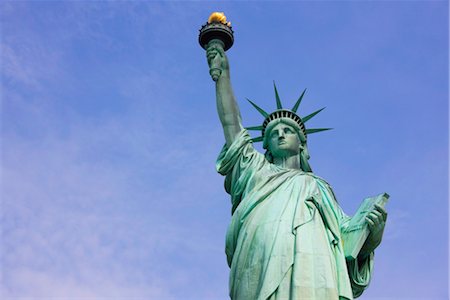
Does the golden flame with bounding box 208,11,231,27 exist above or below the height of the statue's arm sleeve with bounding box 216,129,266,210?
above

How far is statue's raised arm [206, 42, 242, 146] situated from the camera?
14609 mm

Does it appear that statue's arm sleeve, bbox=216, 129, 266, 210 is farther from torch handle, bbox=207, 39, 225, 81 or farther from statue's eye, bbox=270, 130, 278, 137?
torch handle, bbox=207, 39, 225, 81

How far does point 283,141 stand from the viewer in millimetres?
14688

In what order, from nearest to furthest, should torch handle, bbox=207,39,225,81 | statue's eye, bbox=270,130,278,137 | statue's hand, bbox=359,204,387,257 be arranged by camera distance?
statue's hand, bbox=359,204,387,257 → statue's eye, bbox=270,130,278,137 → torch handle, bbox=207,39,225,81

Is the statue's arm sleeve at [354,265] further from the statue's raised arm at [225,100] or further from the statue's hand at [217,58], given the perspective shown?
the statue's hand at [217,58]

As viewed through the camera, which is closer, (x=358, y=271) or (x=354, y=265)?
(x=354, y=265)

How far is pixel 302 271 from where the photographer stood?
1223cm

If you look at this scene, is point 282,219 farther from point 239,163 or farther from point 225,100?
point 225,100

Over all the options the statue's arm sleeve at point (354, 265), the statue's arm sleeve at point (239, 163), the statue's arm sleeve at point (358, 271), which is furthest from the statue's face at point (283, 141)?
the statue's arm sleeve at point (358, 271)

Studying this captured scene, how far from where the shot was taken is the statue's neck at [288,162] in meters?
14.7

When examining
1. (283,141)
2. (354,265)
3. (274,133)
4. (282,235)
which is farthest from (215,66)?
(354,265)

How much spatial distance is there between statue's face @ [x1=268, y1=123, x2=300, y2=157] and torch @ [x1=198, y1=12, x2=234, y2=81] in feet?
6.12

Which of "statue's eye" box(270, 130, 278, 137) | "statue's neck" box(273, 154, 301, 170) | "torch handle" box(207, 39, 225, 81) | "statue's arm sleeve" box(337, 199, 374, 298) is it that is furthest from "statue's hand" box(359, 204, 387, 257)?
"torch handle" box(207, 39, 225, 81)

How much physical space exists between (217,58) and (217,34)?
1.64 feet
